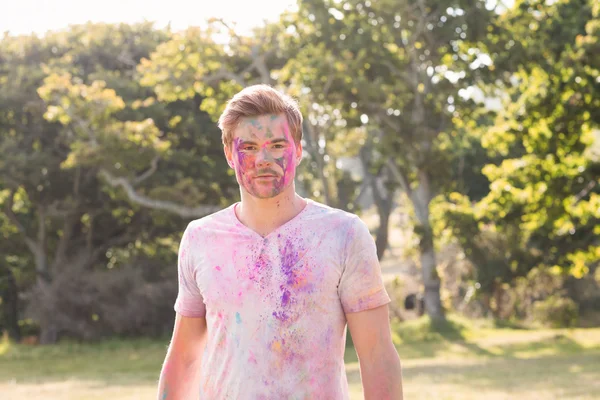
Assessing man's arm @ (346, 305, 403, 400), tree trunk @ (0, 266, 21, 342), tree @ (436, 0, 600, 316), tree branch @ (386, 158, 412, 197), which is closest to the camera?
man's arm @ (346, 305, 403, 400)

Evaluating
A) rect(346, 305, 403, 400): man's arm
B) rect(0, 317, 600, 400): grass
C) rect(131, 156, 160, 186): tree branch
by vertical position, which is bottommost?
rect(0, 317, 600, 400): grass

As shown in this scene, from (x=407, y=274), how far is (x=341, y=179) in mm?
6282

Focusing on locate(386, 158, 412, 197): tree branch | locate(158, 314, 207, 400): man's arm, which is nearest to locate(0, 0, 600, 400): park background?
locate(386, 158, 412, 197): tree branch

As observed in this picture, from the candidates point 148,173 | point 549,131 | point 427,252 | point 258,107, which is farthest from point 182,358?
point 148,173

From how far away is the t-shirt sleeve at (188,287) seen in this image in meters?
3.05

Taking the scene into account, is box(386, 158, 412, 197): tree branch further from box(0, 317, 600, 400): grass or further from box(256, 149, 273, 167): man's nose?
box(256, 149, 273, 167): man's nose

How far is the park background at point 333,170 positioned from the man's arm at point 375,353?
1330 centimetres

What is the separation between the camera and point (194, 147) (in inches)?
1315

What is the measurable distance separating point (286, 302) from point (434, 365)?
1787 cm

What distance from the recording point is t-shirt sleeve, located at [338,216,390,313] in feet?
9.22

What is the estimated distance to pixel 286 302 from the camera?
2.86 metres

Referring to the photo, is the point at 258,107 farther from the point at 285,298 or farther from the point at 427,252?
the point at 427,252

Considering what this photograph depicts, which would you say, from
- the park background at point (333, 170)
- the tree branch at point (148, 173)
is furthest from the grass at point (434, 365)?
the tree branch at point (148, 173)

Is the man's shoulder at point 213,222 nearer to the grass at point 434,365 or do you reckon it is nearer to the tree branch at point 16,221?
the grass at point 434,365
